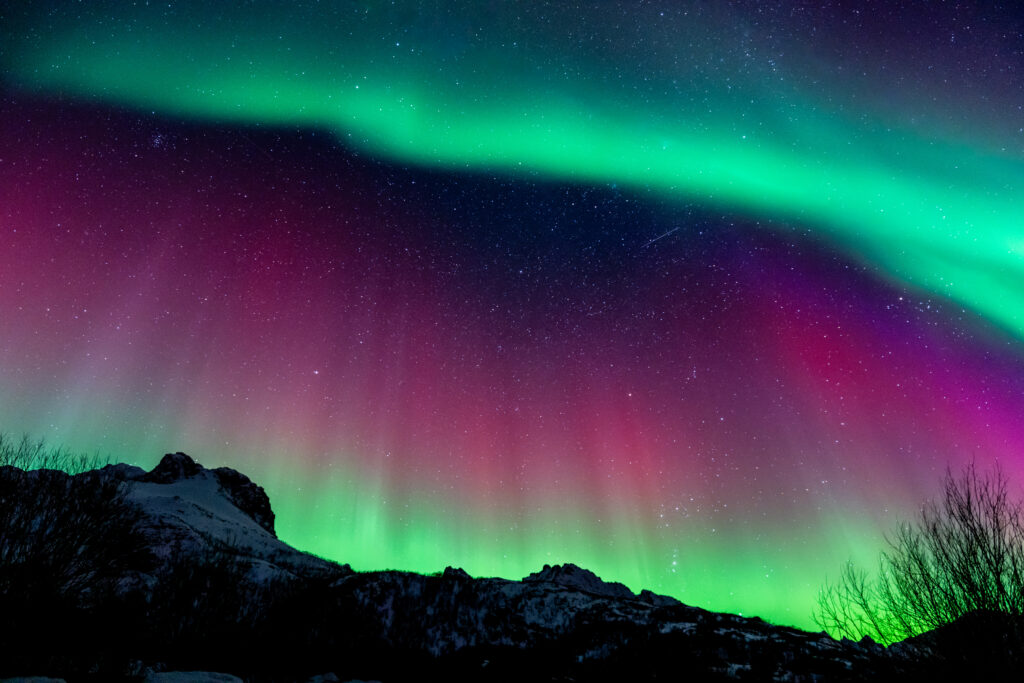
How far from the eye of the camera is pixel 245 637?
44.0m

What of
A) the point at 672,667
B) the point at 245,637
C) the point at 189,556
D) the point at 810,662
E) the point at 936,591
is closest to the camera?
the point at 936,591

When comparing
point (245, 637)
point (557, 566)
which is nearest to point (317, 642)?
point (245, 637)

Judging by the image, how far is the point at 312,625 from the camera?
4672 cm

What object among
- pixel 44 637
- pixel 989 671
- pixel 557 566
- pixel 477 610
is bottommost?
pixel 989 671

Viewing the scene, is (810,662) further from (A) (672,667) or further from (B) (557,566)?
(B) (557,566)

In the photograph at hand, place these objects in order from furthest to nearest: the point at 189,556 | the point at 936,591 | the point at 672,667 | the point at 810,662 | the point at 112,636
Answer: the point at 189,556
the point at 112,636
the point at 672,667
the point at 810,662
the point at 936,591

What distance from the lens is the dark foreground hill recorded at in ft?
72.3

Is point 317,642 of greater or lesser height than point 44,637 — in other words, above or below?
above

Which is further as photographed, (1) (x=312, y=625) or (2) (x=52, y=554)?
(1) (x=312, y=625)

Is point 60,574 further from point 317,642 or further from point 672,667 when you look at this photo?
point 672,667

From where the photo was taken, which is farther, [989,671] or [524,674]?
[524,674]

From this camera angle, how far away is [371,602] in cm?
5269

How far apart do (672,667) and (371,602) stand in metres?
34.1

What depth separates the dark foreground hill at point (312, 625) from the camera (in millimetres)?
22031
